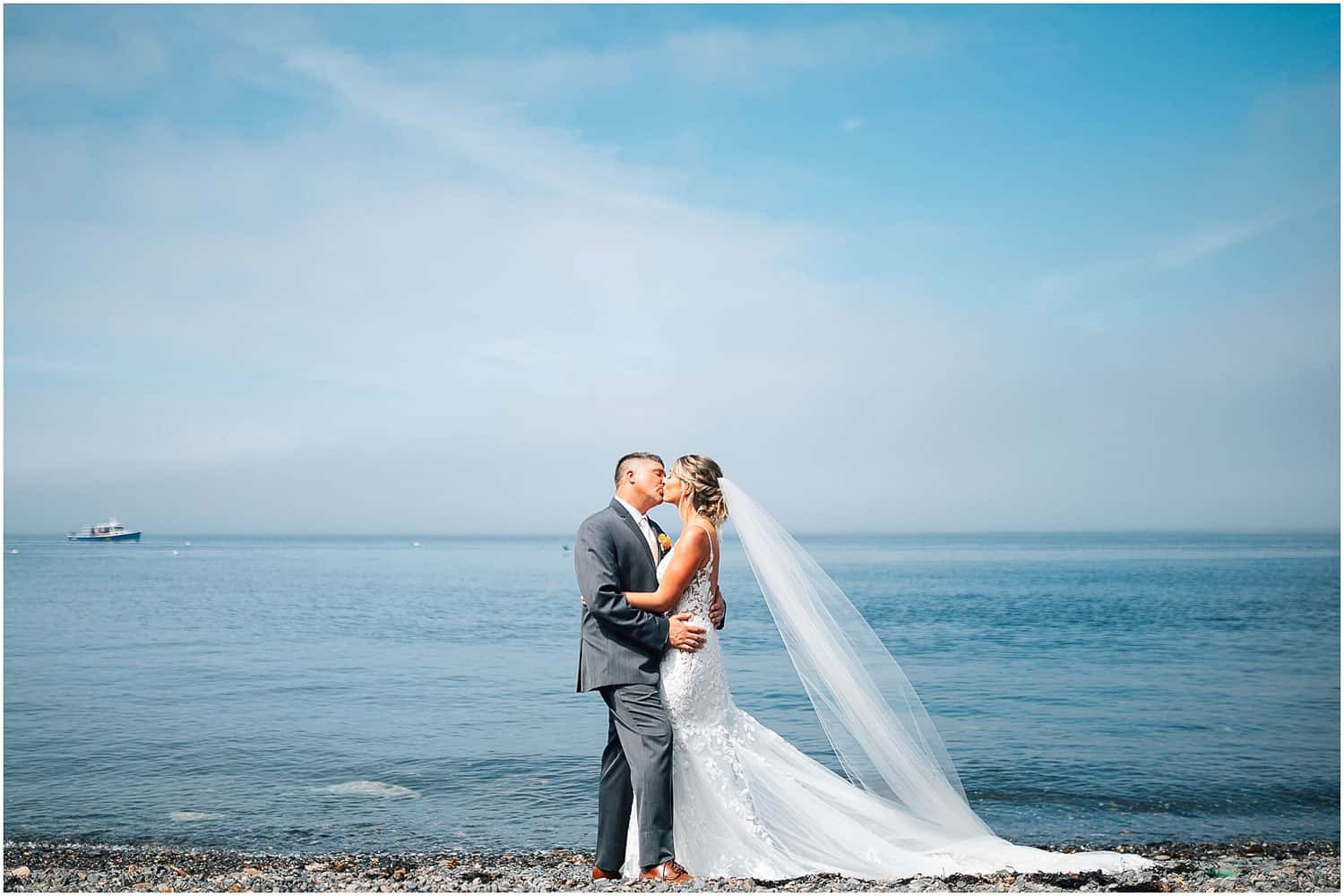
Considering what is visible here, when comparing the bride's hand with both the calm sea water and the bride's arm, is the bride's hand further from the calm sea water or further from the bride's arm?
the calm sea water

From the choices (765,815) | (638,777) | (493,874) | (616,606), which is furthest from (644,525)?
(493,874)

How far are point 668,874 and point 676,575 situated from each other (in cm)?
175

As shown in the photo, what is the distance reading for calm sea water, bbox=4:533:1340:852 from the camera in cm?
1008

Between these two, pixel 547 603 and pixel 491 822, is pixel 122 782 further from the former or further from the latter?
pixel 547 603

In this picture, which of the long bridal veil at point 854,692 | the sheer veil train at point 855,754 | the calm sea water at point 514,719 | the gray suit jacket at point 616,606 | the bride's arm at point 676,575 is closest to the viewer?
the gray suit jacket at point 616,606

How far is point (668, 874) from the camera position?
6023 millimetres

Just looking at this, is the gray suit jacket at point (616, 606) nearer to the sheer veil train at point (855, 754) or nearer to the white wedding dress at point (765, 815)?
the white wedding dress at point (765, 815)

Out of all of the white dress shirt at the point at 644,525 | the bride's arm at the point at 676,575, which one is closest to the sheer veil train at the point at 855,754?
the bride's arm at the point at 676,575

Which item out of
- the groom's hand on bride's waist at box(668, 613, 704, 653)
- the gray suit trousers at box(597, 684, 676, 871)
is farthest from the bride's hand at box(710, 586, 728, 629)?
the gray suit trousers at box(597, 684, 676, 871)

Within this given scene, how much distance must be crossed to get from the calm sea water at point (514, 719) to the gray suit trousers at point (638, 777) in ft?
10.3

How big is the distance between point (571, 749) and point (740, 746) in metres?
7.14

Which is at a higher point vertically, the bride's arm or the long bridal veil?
the bride's arm

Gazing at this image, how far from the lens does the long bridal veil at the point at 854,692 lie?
6602mm

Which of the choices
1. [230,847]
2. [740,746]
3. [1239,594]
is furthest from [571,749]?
[1239,594]
